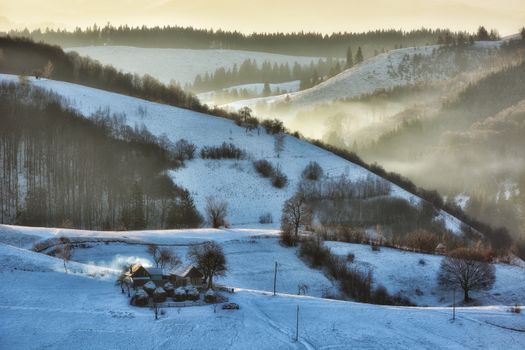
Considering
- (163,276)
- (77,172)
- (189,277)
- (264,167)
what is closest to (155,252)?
(163,276)

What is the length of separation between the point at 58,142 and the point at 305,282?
5346 centimetres

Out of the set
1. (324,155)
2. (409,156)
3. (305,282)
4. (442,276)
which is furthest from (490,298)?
(409,156)

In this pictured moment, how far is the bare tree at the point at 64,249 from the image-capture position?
73.6 metres

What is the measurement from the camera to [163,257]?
77188 mm

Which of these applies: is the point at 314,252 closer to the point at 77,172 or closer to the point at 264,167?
the point at 264,167

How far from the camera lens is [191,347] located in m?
48.8

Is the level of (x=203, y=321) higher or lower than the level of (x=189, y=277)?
lower

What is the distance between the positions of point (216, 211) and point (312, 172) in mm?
31347

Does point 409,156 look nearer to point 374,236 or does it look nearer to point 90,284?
point 374,236

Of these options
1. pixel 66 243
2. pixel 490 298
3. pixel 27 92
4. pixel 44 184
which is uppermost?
pixel 27 92

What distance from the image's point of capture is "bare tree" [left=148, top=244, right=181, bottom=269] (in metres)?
76.7

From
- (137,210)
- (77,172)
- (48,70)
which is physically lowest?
(137,210)

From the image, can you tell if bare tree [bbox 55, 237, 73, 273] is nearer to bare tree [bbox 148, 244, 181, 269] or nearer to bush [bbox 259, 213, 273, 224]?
bare tree [bbox 148, 244, 181, 269]

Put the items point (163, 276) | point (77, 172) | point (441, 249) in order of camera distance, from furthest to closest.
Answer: point (77, 172)
point (441, 249)
point (163, 276)
